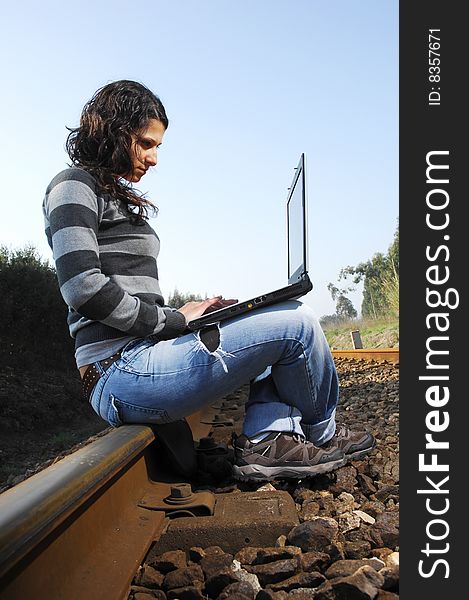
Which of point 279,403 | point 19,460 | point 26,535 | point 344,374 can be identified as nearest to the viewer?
point 26,535

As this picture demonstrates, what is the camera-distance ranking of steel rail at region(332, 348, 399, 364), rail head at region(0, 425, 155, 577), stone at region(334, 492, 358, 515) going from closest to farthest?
1. rail head at region(0, 425, 155, 577)
2. stone at region(334, 492, 358, 515)
3. steel rail at region(332, 348, 399, 364)

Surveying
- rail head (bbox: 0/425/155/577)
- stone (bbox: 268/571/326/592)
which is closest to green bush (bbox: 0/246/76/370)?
rail head (bbox: 0/425/155/577)

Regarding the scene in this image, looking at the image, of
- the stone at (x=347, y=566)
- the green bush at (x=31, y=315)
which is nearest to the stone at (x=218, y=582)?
the stone at (x=347, y=566)

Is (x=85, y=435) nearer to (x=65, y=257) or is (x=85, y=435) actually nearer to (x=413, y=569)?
(x=65, y=257)

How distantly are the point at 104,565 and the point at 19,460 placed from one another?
15.7 ft

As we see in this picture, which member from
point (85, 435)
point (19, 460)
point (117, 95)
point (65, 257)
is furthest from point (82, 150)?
point (85, 435)

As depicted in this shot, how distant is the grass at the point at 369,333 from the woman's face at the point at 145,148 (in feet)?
35.4

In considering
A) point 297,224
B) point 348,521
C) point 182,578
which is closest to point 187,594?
point 182,578

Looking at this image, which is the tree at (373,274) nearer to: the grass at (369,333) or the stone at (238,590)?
the grass at (369,333)

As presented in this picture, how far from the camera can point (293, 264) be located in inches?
121

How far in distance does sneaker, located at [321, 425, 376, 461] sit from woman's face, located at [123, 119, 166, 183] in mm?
1203

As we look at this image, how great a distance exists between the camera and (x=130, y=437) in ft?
6.47

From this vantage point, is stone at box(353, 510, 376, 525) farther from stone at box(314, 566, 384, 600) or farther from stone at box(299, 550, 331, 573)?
stone at box(314, 566, 384, 600)

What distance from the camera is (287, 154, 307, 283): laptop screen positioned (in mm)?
2549
